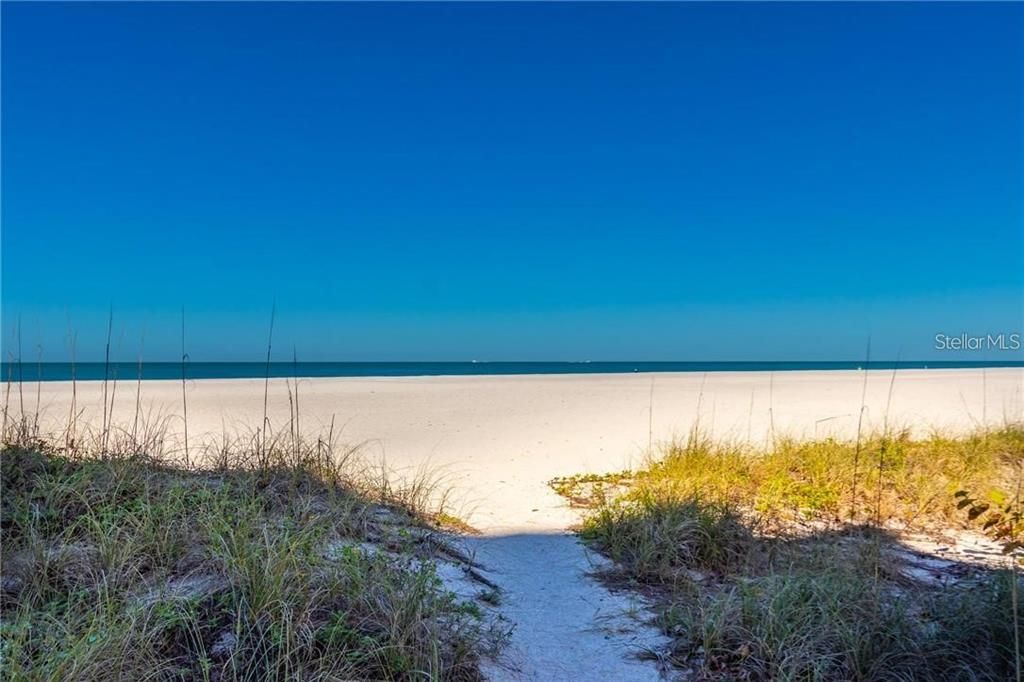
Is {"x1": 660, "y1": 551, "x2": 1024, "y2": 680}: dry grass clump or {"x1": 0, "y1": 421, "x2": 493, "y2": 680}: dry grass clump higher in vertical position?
{"x1": 0, "y1": 421, "x2": 493, "y2": 680}: dry grass clump

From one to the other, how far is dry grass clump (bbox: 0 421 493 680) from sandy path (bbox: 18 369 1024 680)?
0.61 meters

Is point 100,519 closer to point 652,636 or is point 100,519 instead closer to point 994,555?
point 652,636

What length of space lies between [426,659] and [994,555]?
4797mm

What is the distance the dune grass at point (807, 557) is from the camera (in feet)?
9.75

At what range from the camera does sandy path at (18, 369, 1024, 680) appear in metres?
3.59

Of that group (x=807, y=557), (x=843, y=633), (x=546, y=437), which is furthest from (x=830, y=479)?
(x=546, y=437)

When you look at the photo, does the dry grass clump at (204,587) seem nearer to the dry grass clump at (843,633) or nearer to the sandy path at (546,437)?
the sandy path at (546,437)

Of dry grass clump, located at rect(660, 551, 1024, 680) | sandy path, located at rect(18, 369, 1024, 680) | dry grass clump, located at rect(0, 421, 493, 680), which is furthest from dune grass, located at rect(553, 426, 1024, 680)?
dry grass clump, located at rect(0, 421, 493, 680)

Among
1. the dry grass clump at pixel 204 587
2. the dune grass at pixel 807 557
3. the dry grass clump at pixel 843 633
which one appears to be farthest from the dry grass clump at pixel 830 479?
the dry grass clump at pixel 204 587

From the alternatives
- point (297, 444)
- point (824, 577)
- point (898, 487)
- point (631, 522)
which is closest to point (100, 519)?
point (297, 444)

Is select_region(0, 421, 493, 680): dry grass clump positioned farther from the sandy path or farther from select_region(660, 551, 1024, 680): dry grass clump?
select_region(660, 551, 1024, 680): dry grass clump

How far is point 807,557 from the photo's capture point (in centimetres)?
445

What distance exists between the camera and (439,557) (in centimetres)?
434

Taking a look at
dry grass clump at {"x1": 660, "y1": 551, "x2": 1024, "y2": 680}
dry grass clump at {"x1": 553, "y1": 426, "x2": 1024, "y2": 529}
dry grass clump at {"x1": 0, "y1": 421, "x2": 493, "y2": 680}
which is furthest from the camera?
dry grass clump at {"x1": 553, "y1": 426, "x2": 1024, "y2": 529}
